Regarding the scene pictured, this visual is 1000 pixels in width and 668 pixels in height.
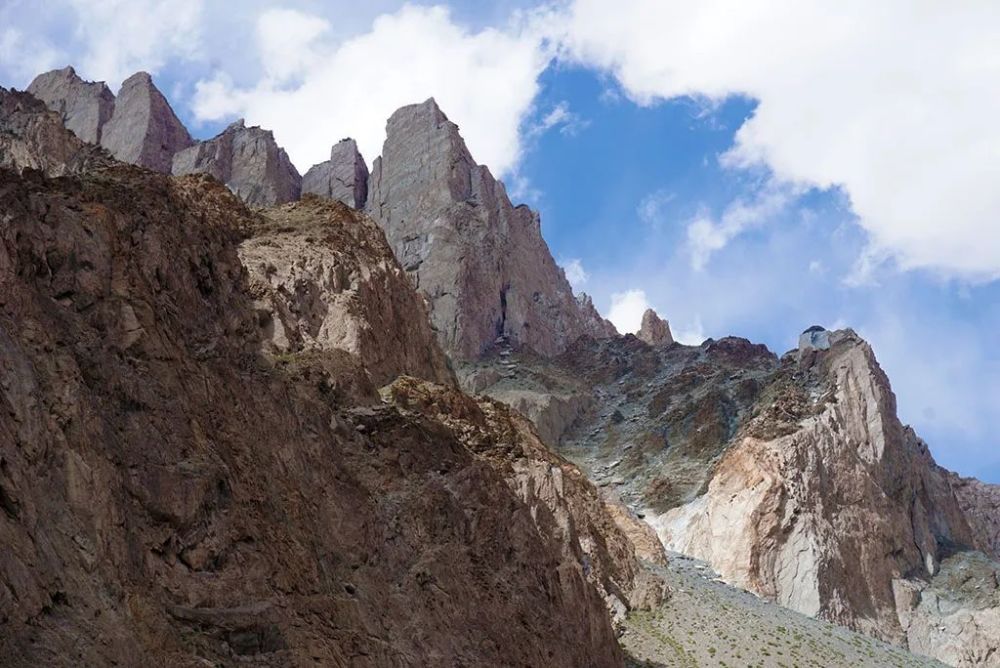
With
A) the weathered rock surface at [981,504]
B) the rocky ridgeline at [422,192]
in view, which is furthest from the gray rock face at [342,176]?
the weathered rock surface at [981,504]

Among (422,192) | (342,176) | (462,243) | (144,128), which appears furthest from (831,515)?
(144,128)

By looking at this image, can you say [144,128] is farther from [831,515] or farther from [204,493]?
[204,493]

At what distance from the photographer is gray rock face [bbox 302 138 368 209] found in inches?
5187

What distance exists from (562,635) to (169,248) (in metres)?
14.9

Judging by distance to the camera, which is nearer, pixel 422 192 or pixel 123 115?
pixel 422 192

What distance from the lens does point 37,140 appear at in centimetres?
6569

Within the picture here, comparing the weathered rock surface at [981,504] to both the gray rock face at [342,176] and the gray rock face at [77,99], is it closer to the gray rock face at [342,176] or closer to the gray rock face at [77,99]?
the gray rock face at [342,176]

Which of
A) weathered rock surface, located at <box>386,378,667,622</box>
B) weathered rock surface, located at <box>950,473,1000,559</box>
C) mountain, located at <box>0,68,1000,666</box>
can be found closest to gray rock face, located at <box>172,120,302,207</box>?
mountain, located at <box>0,68,1000,666</box>

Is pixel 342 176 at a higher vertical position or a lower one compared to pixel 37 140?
higher

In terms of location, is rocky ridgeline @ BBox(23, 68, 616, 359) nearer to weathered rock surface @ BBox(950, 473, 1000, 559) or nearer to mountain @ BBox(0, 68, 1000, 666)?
mountain @ BBox(0, 68, 1000, 666)

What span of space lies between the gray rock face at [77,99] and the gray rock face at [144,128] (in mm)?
1443

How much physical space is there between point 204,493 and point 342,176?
11791cm

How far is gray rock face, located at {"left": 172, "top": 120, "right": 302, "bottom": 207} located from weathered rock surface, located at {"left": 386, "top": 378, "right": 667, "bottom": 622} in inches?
2982

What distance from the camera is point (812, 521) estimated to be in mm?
64875
